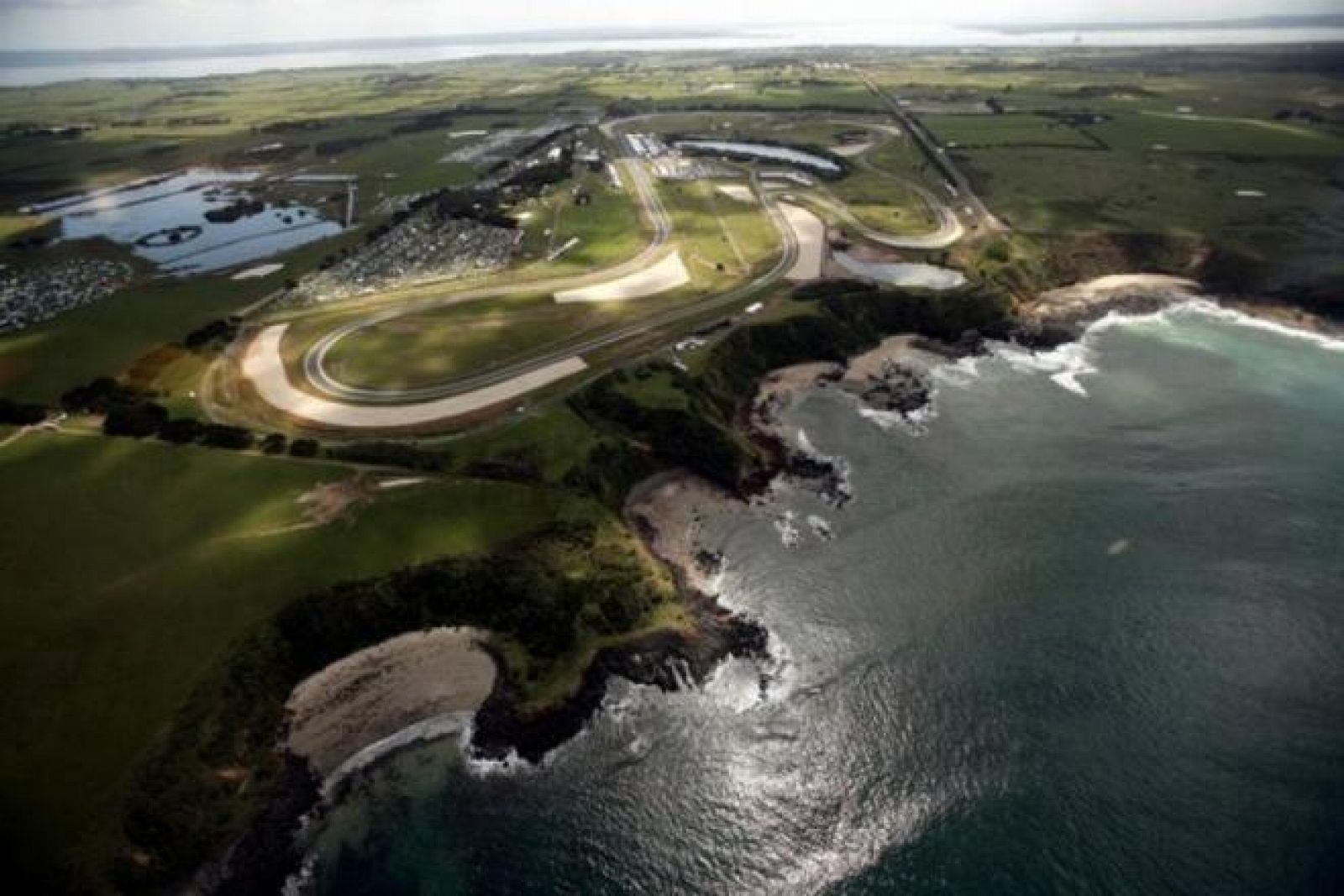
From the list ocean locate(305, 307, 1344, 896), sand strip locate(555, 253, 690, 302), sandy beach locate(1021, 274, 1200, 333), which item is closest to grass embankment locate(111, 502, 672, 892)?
ocean locate(305, 307, 1344, 896)

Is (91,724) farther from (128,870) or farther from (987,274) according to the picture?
(987,274)

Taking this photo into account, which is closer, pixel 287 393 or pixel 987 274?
pixel 287 393

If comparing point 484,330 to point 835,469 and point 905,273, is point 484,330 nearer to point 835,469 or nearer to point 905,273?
point 835,469

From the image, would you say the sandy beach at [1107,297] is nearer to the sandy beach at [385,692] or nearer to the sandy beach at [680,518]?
the sandy beach at [680,518]

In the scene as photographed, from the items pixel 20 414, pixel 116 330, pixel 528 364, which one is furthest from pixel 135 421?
pixel 528 364


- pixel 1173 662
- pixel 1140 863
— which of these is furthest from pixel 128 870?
pixel 1173 662

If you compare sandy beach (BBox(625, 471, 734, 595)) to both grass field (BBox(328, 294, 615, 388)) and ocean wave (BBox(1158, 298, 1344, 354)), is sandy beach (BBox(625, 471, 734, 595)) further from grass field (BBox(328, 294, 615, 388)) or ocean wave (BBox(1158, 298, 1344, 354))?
ocean wave (BBox(1158, 298, 1344, 354))

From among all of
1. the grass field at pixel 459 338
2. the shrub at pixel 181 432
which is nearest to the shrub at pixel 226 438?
the shrub at pixel 181 432
